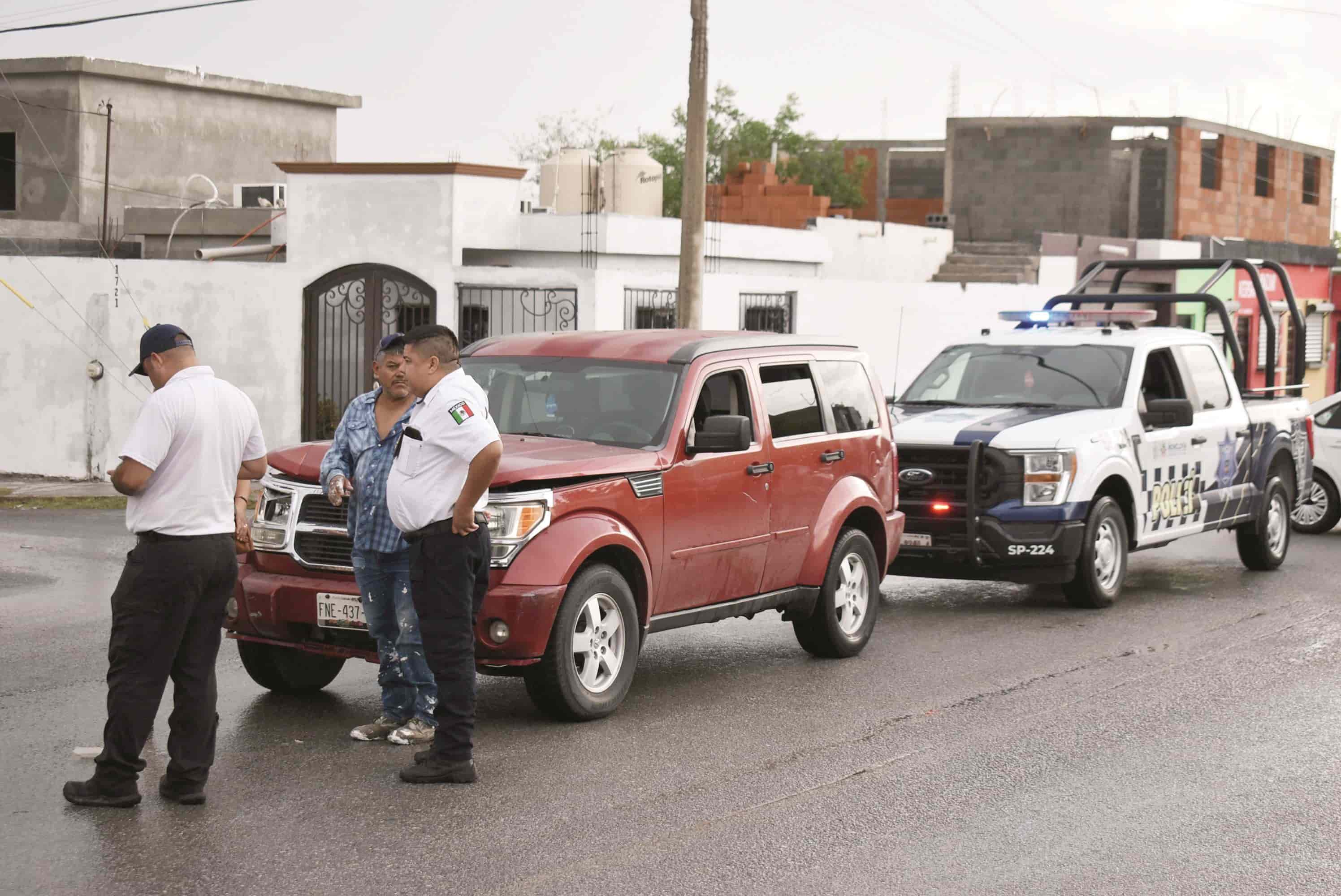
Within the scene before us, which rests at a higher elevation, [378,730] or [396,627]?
[396,627]

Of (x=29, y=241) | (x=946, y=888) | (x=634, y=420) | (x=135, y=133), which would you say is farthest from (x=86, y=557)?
(x=135, y=133)

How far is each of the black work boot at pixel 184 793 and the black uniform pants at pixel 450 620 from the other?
36.4 inches

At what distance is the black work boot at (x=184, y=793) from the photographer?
247 inches

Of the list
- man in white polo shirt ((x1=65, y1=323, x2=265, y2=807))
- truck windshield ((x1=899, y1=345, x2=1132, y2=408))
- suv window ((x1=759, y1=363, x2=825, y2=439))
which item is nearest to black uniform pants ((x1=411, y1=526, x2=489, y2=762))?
man in white polo shirt ((x1=65, y1=323, x2=265, y2=807))

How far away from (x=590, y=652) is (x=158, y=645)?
2156mm

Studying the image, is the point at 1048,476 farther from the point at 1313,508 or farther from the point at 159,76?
the point at 159,76

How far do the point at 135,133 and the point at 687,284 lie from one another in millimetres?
14915

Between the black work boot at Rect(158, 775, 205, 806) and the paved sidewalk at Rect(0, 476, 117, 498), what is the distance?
39.7ft

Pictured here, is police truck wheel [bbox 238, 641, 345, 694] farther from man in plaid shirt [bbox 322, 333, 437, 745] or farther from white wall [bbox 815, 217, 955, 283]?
white wall [bbox 815, 217, 955, 283]

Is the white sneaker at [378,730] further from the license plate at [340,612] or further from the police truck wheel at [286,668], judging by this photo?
the police truck wheel at [286,668]

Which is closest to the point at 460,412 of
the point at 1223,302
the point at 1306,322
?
the point at 1223,302

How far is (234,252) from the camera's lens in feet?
74.8

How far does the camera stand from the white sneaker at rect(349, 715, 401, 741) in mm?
7395

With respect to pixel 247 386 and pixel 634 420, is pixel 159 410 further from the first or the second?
pixel 247 386
